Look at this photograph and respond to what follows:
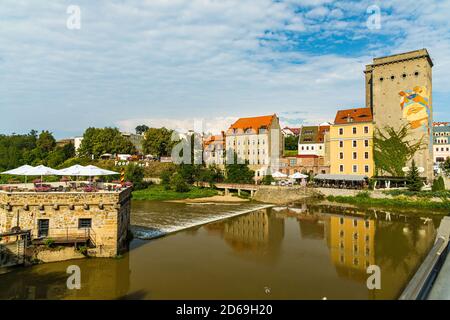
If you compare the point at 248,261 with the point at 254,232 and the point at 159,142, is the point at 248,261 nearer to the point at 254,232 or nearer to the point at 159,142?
the point at 254,232

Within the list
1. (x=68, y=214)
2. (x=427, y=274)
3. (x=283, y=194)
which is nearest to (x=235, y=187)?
(x=283, y=194)

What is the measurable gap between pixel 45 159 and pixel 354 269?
85910 mm

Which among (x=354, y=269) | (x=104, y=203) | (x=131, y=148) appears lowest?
(x=354, y=269)

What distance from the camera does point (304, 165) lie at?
60750 mm

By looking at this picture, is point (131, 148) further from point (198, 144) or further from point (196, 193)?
point (196, 193)

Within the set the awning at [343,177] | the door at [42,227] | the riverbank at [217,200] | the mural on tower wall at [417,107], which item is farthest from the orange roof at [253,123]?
the door at [42,227]

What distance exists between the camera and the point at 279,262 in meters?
20.6

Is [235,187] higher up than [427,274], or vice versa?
[235,187]

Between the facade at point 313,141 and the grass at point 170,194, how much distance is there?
2502 cm

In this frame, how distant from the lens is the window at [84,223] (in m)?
18.8

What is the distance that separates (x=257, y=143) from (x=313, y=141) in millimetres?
12855

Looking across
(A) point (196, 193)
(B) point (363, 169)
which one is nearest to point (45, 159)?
(A) point (196, 193)

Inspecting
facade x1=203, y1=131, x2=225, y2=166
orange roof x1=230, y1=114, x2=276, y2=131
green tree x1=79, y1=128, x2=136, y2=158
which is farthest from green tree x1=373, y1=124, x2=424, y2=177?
green tree x1=79, y1=128, x2=136, y2=158
